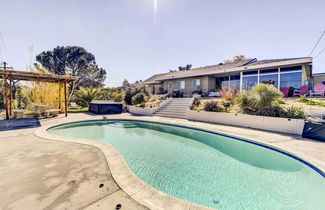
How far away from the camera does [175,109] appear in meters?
13.2

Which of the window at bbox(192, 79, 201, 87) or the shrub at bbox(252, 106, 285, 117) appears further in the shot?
the window at bbox(192, 79, 201, 87)

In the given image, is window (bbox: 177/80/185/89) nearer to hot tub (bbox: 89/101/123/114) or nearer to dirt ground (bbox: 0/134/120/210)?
hot tub (bbox: 89/101/123/114)

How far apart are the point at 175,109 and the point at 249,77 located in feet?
30.7

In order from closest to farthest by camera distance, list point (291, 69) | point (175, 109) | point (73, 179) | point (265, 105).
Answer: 1. point (73, 179)
2. point (265, 105)
3. point (291, 69)
4. point (175, 109)

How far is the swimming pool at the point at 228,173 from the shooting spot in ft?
9.23

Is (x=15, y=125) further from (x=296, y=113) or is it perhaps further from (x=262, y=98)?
(x=296, y=113)

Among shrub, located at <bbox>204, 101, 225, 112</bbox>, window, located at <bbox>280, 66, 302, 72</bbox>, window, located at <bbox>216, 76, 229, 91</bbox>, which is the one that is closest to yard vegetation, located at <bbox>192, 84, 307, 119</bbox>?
shrub, located at <bbox>204, 101, 225, 112</bbox>

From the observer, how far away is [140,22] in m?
10.6

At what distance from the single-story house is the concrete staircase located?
14.0 feet

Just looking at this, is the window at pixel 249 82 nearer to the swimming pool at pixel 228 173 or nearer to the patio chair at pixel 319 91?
the patio chair at pixel 319 91

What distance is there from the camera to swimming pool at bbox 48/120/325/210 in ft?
9.23

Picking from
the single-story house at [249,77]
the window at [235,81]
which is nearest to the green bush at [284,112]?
the single-story house at [249,77]

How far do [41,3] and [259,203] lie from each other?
46.9ft

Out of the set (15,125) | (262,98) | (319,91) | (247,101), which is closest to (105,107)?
(15,125)
